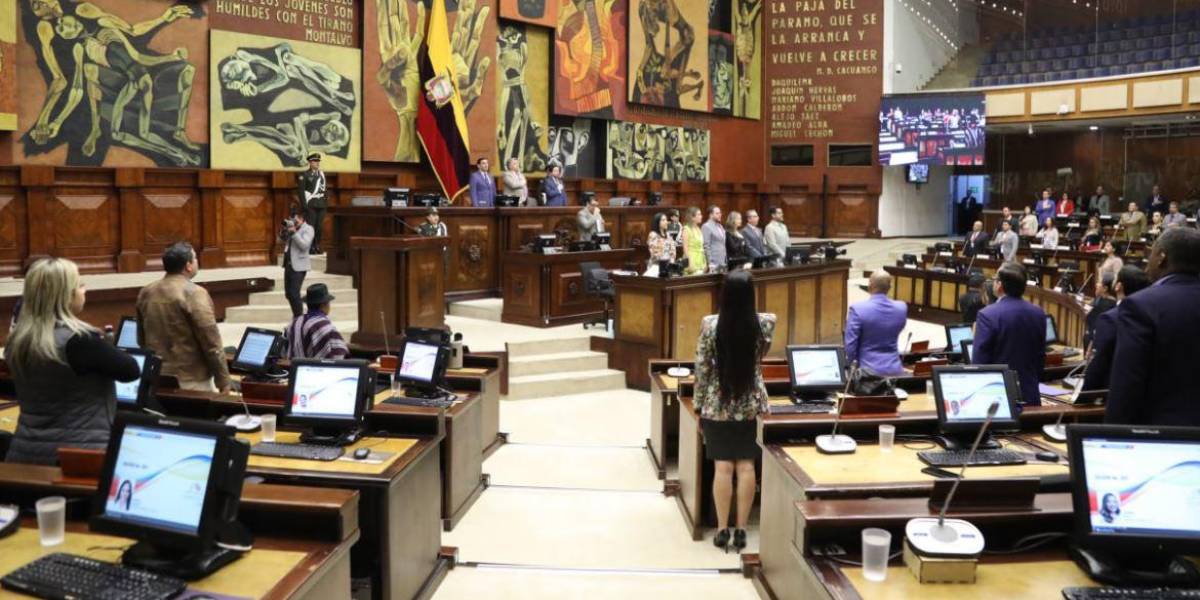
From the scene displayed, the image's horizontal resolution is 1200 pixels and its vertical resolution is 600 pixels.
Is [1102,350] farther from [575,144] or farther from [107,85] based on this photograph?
[575,144]

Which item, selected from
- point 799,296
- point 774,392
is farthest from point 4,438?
point 799,296

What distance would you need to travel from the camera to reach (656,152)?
63.7 ft

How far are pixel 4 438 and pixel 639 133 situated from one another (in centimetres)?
1561

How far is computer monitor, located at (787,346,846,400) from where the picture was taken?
17.9 ft

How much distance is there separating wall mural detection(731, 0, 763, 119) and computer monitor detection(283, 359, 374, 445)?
1783 cm

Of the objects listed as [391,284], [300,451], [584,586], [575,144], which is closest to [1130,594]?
[584,586]

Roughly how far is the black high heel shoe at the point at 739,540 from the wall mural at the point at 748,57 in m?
17.0

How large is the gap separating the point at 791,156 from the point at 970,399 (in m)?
18.1

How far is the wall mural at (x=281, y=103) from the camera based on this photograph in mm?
12602

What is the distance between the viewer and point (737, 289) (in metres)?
4.83

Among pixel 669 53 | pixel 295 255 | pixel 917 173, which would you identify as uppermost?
pixel 669 53

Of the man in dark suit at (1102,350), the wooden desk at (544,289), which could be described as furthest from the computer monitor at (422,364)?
the wooden desk at (544,289)

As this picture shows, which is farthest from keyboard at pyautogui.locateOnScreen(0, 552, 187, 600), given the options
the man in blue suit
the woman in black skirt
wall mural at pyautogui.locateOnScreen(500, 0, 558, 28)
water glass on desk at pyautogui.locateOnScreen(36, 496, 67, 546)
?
wall mural at pyautogui.locateOnScreen(500, 0, 558, 28)

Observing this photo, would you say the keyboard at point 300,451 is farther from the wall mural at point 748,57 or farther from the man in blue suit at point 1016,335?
the wall mural at point 748,57
